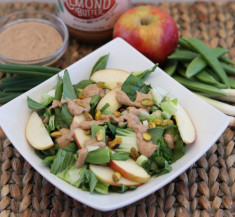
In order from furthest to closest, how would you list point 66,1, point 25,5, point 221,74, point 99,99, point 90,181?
point 25,5, point 66,1, point 221,74, point 99,99, point 90,181

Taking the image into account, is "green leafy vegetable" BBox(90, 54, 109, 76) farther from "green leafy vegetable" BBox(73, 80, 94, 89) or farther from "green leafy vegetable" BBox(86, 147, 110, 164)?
"green leafy vegetable" BBox(86, 147, 110, 164)

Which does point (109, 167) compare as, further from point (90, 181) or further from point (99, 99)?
point (99, 99)

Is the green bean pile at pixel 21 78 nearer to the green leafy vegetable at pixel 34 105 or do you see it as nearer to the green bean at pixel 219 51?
the green leafy vegetable at pixel 34 105

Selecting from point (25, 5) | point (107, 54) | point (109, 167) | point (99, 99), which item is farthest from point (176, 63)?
point (25, 5)

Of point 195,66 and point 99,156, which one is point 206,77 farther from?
point 99,156

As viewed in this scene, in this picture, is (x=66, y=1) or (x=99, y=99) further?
(x=66, y=1)

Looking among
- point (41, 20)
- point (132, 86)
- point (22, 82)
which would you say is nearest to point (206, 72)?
point (132, 86)

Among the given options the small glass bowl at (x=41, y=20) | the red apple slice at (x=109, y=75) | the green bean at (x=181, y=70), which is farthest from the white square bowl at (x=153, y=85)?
the small glass bowl at (x=41, y=20)
